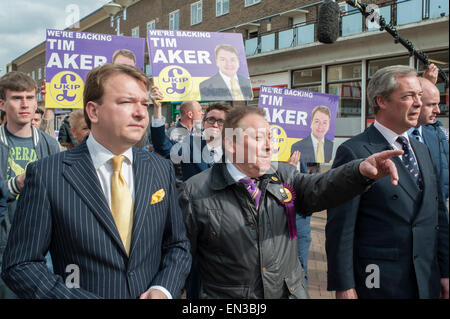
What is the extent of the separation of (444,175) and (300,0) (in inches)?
695

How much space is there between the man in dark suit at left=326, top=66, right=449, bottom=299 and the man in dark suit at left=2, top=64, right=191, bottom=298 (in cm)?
95

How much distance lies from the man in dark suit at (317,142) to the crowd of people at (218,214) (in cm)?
275

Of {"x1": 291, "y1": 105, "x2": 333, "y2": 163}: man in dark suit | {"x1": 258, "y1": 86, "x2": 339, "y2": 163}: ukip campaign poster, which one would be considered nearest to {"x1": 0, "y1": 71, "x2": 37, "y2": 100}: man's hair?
{"x1": 258, "y1": 86, "x2": 339, "y2": 163}: ukip campaign poster

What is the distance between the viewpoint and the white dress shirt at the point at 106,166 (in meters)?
1.84

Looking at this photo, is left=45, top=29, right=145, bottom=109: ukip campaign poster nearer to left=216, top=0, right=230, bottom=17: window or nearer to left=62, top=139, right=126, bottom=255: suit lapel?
left=62, top=139, right=126, bottom=255: suit lapel

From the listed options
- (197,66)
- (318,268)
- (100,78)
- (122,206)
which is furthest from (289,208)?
(318,268)

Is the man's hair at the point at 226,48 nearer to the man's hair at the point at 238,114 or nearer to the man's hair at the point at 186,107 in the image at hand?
the man's hair at the point at 186,107

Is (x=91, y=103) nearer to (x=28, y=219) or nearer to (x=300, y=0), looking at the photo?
(x=28, y=219)

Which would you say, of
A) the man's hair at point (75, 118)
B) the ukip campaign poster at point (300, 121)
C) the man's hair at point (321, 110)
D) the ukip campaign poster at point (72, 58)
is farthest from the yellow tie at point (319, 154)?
the man's hair at point (75, 118)

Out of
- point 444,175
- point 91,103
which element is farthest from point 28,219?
point 444,175

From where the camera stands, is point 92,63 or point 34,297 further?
point 92,63

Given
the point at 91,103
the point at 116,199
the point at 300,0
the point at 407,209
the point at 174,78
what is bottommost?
the point at 407,209

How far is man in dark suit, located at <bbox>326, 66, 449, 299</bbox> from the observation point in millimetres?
2299

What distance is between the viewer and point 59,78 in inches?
194
